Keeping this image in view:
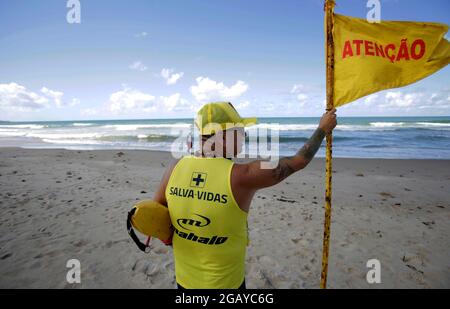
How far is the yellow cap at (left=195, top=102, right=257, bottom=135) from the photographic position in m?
1.84

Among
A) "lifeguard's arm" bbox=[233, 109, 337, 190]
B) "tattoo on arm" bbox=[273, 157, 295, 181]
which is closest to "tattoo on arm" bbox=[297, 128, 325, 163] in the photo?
"lifeguard's arm" bbox=[233, 109, 337, 190]

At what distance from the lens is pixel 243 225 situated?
76.3 inches

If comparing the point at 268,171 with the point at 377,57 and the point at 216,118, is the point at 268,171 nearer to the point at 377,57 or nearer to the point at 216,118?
the point at 216,118

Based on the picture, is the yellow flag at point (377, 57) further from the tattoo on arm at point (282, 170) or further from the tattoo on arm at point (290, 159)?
the tattoo on arm at point (282, 170)

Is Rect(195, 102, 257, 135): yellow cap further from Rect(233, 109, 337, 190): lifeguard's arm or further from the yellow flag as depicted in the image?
the yellow flag

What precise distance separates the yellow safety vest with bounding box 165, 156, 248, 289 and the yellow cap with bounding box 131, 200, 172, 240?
10cm

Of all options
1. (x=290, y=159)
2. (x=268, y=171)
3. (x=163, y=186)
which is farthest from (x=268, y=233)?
(x=268, y=171)

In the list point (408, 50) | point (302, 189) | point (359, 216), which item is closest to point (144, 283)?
point (408, 50)

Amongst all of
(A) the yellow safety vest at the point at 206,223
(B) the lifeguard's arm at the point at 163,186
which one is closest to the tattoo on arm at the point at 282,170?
(A) the yellow safety vest at the point at 206,223

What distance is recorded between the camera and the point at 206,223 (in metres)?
1.80

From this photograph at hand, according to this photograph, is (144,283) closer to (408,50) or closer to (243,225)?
(243,225)

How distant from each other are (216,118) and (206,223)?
0.72 metres

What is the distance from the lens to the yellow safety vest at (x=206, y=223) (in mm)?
1742
